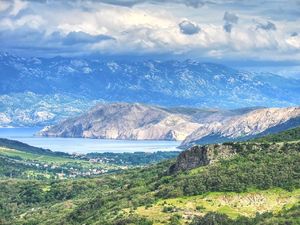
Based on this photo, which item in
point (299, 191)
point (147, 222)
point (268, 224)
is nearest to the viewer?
point (268, 224)

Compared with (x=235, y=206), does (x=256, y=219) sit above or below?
below

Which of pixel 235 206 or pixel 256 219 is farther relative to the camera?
pixel 235 206

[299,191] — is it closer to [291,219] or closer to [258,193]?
[258,193]

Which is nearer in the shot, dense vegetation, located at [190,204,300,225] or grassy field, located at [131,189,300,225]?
dense vegetation, located at [190,204,300,225]

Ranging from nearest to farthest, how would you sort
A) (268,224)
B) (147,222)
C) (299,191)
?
(268,224) → (147,222) → (299,191)

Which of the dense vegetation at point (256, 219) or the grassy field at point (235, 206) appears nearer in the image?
the dense vegetation at point (256, 219)

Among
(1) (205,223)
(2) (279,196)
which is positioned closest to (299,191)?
(2) (279,196)

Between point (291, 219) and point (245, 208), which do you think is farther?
point (245, 208)
